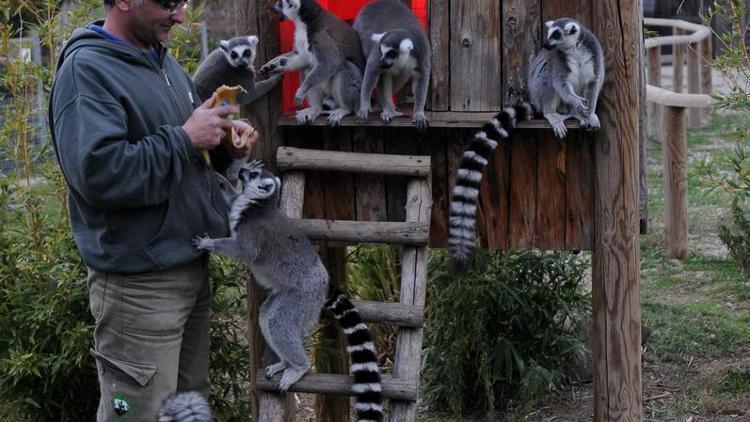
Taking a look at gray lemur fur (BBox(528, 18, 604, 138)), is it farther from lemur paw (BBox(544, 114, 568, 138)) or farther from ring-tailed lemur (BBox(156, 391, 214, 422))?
ring-tailed lemur (BBox(156, 391, 214, 422))

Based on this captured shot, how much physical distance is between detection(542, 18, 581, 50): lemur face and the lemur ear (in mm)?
543

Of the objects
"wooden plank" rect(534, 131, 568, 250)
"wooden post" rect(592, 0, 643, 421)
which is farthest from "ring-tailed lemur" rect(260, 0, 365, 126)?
"wooden post" rect(592, 0, 643, 421)

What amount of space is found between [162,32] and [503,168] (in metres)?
1.69

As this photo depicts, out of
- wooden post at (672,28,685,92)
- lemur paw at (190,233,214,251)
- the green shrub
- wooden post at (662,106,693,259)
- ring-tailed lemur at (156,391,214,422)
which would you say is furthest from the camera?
wooden post at (672,28,685,92)

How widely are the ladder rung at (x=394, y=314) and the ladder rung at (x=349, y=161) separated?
1.97ft

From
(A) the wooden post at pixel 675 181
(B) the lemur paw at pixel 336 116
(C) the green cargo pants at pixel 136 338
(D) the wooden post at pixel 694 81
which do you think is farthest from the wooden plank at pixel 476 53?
(D) the wooden post at pixel 694 81

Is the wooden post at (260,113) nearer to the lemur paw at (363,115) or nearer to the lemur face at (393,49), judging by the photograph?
the lemur paw at (363,115)

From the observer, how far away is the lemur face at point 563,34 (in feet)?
12.4

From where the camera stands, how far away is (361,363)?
3.45 meters

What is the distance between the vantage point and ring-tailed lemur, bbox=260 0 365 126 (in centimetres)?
414

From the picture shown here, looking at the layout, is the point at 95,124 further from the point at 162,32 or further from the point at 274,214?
the point at 274,214

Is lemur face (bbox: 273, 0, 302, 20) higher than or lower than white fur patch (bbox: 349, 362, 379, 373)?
higher

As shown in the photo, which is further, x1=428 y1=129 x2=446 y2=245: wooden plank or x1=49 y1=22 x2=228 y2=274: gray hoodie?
x1=428 y1=129 x2=446 y2=245: wooden plank

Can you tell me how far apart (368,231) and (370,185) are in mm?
427
